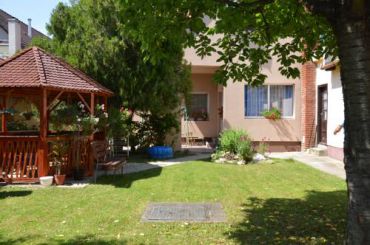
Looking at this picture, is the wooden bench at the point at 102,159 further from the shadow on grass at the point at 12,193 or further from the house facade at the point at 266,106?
the house facade at the point at 266,106

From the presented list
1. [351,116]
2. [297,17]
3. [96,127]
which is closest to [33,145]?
[96,127]

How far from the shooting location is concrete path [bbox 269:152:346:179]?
13672 mm

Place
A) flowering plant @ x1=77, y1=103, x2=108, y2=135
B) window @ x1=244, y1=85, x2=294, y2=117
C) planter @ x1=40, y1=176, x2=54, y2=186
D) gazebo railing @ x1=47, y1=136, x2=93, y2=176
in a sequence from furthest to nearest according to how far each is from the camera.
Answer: window @ x1=244, y1=85, x2=294, y2=117
flowering plant @ x1=77, y1=103, x2=108, y2=135
gazebo railing @ x1=47, y1=136, x2=93, y2=176
planter @ x1=40, y1=176, x2=54, y2=186

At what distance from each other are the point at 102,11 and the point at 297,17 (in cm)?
1062

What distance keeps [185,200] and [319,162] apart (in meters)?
7.93

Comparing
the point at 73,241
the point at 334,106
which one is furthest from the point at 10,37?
the point at 73,241

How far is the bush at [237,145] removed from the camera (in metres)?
16.2

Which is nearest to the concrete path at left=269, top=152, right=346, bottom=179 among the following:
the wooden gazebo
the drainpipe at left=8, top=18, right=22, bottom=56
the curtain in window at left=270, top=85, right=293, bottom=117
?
the curtain in window at left=270, top=85, right=293, bottom=117

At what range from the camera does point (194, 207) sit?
8.73 m

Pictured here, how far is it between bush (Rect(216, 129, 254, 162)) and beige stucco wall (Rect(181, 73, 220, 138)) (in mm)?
6145

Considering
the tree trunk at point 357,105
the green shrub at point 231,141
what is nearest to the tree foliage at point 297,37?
the tree trunk at point 357,105

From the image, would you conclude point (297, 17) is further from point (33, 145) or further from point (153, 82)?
point (153, 82)

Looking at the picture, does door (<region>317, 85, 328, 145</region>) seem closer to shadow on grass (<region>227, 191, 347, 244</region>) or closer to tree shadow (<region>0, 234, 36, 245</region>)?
shadow on grass (<region>227, 191, 347, 244</region>)

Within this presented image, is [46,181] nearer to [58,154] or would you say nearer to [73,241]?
[58,154]
